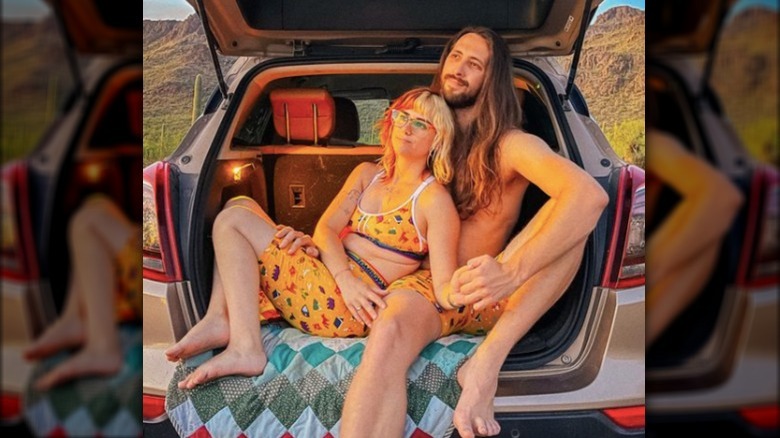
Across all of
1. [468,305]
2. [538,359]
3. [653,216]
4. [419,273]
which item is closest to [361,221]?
[419,273]

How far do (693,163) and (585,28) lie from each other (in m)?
0.64

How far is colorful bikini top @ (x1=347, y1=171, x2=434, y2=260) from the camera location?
3.44 meters

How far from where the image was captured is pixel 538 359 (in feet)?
10.7

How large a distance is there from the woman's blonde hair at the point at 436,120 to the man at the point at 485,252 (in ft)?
0.11

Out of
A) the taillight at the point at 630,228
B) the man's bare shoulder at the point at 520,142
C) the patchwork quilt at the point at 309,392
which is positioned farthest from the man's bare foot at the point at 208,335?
the taillight at the point at 630,228

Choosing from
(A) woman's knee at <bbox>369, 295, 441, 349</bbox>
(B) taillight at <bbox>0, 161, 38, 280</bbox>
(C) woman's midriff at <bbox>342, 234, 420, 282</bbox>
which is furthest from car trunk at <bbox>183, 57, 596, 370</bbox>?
(B) taillight at <bbox>0, 161, 38, 280</bbox>

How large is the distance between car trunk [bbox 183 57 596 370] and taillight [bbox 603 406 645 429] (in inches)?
15.9

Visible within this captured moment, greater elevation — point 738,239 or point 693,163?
point 693,163

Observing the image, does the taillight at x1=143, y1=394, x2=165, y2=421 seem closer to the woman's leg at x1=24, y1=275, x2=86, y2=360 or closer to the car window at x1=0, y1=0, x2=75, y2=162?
the woman's leg at x1=24, y1=275, x2=86, y2=360

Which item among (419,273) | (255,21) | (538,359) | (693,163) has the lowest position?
(538,359)

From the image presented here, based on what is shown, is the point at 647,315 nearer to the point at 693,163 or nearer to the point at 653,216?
the point at 653,216

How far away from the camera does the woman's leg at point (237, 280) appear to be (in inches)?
136

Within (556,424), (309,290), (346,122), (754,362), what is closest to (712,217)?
(754,362)

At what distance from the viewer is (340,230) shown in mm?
3508
